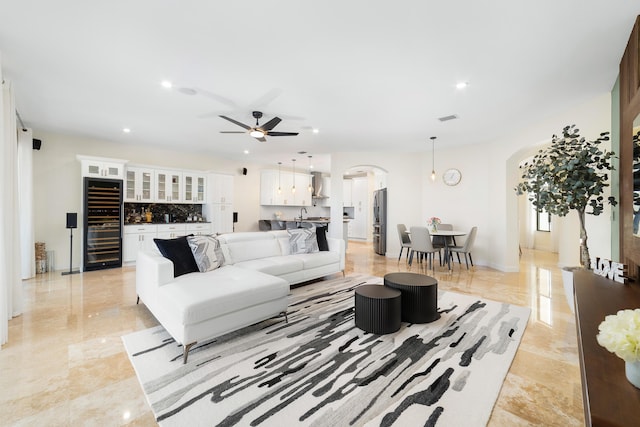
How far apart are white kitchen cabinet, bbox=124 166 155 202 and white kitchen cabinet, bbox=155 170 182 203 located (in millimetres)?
120

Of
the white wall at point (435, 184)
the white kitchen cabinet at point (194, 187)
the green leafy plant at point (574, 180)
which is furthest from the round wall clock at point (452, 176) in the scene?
the white kitchen cabinet at point (194, 187)

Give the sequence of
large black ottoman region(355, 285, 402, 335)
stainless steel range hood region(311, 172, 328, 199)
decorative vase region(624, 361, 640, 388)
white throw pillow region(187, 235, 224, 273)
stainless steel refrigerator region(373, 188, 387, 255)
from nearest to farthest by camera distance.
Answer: decorative vase region(624, 361, 640, 388), large black ottoman region(355, 285, 402, 335), white throw pillow region(187, 235, 224, 273), stainless steel refrigerator region(373, 188, 387, 255), stainless steel range hood region(311, 172, 328, 199)

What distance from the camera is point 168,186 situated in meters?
6.70

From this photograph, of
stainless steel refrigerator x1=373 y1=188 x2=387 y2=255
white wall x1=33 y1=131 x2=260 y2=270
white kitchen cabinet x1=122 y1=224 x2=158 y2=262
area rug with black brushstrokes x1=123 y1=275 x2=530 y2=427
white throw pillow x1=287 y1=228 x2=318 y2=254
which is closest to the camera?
area rug with black brushstrokes x1=123 y1=275 x2=530 y2=427

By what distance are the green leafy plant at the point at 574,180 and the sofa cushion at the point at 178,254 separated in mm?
4238

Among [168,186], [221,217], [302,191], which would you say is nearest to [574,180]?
[221,217]

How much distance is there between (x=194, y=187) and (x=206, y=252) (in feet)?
13.7

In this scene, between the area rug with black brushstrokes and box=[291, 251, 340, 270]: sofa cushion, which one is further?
box=[291, 251, 340, 270]: sofa cushion

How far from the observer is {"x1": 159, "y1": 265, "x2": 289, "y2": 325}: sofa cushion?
239cm

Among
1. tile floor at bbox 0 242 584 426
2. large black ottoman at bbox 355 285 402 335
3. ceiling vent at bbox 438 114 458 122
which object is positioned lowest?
tile floor at bbox 0 242 584 426

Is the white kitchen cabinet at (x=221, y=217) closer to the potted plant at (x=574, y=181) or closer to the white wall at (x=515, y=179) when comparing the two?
the white wall at (x=515, y=179)

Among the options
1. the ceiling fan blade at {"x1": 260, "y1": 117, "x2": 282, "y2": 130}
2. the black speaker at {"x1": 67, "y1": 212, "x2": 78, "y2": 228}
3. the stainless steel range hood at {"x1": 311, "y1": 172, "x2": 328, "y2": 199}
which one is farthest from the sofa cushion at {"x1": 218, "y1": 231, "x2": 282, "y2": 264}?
the stainless steel range hood at {"x1": 311, "y1": 172, "x2": 328, "y2": 199}

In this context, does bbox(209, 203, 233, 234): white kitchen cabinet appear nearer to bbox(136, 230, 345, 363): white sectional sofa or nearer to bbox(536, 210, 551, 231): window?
bbox(136, 230, 345, 363): white sectional sofa

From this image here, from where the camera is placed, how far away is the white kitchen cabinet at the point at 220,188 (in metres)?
7.37
